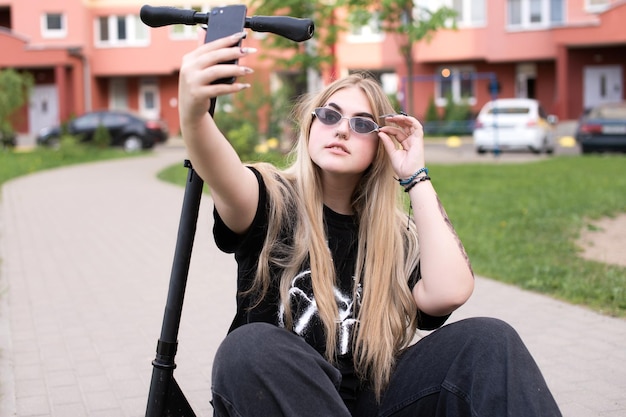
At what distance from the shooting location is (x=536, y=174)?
1666 cm

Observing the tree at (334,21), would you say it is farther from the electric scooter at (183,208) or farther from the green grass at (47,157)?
the electric scooter at (183,208)

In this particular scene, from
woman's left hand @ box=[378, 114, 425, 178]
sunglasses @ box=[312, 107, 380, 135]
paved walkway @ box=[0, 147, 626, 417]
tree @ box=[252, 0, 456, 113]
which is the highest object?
tree @ box=[252, 0, 456, 113]

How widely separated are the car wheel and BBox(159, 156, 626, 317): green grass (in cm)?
1370

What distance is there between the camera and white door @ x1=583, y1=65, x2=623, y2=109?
38219mm

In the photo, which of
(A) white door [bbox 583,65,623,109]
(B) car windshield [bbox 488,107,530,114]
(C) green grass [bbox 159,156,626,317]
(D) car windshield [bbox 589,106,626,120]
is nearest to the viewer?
(C) green grass [bbox 159,156,626,317]

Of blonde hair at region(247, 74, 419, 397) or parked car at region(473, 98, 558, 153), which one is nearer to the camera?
blonde hair at region(247, 74, 419, 397)

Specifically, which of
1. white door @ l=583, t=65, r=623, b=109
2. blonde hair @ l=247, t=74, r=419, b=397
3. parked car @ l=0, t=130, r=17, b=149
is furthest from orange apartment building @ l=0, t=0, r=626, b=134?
blonde hair @ l=247, t=74, r=419, b=397

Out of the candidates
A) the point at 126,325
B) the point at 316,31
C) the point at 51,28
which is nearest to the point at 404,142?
the point at 126,325

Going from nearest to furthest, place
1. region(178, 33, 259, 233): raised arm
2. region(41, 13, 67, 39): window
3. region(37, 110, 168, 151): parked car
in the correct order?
region(178, 33, 259, 233): raised arm < region(37, 110, 168, 151): parked car < region(41, 13, 67, 39): window

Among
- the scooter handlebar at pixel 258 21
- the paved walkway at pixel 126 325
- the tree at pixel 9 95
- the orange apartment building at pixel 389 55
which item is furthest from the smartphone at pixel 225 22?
the orange apartment building at pixel 389 55

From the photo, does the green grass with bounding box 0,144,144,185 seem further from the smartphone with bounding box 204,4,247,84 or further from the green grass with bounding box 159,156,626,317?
the smartphone with bounding box 204,4,247,84

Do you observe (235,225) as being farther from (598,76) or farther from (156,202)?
(598,76)

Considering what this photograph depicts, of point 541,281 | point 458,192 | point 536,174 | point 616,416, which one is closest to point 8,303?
point 541,281

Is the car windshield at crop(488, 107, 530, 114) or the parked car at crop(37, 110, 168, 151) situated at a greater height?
the car windshield at crop(488, 107, 530, 114)
